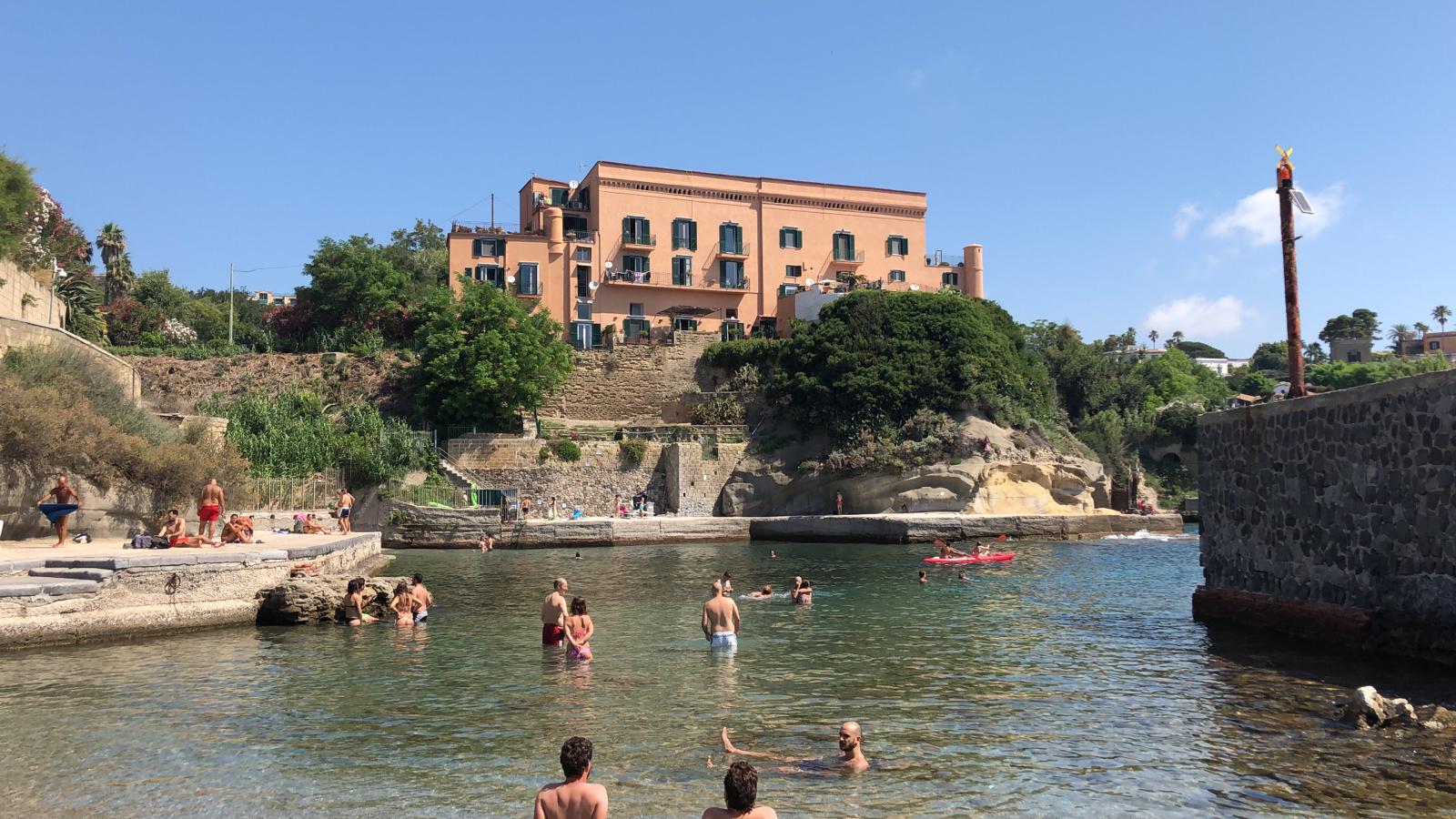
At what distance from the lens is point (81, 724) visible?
34.8ft

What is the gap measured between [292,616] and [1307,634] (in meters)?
16.1

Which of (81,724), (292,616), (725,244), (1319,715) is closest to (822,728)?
(1319,715)

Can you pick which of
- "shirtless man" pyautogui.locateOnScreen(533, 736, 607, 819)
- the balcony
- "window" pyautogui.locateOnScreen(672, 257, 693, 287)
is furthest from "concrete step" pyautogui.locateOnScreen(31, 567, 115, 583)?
the balcony

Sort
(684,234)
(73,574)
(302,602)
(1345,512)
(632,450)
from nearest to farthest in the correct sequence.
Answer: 1. (1345,512)
2. (73,574)
3. (302,602)
4. (632,450)
5. (684,234)

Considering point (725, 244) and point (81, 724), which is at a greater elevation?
point (725, 244)

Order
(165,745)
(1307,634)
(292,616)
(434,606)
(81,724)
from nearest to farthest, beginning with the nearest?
(165,745), (81,724), (1307,634), (292,616), (434,606)

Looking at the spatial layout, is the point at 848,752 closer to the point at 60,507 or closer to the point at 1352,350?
the point at 60,507

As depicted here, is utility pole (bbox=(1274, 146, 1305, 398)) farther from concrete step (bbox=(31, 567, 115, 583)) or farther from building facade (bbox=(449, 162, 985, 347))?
building facade (bbox=(449, 162, 985, 347))

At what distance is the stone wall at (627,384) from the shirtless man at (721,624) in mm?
37077

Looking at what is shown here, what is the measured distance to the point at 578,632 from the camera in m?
14.5

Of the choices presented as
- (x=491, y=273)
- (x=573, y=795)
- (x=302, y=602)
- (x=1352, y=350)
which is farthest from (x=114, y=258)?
(x=1352, y=350)

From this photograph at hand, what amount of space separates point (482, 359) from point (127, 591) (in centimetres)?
2922

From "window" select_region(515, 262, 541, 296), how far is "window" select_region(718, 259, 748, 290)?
398 inches

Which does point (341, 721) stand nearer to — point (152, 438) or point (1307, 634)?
point (1307, 634)
